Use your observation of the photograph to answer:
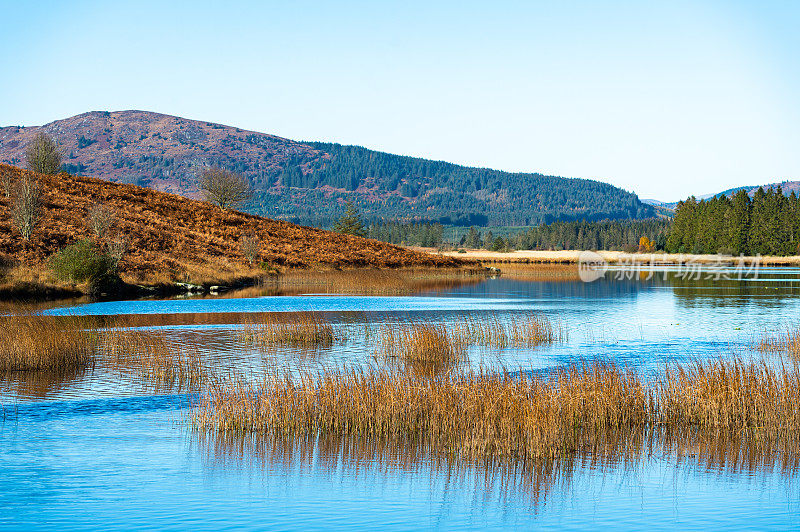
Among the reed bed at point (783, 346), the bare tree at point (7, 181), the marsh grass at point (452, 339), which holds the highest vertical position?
the bare tree at point (7, 181)

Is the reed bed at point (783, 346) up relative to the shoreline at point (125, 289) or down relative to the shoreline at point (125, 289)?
up

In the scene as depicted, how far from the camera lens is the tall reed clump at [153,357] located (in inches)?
780

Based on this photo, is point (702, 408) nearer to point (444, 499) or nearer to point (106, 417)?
point (444, 499)

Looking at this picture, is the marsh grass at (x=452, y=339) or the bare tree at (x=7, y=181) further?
the bare tree at (x=7, y=181)

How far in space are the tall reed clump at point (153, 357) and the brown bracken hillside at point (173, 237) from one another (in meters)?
29.9

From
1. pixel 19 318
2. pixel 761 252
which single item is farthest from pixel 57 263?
pixel 761 252

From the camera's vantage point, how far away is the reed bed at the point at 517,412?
45.1ft

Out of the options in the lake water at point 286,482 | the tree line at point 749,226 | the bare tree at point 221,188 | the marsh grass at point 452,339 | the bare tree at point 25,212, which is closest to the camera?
the lake water at point 286,482

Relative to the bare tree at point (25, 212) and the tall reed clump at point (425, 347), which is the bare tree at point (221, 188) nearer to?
the bare tree at point (25, 212)

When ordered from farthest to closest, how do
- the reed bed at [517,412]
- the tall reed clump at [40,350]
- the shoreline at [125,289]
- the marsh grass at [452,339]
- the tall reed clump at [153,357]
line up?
the shoreline at [125,289], the marsh grass at [452,339], the tall reed clump at [40,350], the tall reed clump at [153,357], the reed bed at [517,412]

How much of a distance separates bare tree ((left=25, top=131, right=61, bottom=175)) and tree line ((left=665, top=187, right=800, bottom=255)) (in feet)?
358

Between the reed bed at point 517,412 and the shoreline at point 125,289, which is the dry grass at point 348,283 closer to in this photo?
the shoreline at point 125,289

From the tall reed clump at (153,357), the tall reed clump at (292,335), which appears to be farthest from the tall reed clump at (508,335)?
the tall reed clump at (153,357)

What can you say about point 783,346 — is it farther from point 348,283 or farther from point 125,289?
point 348,283
